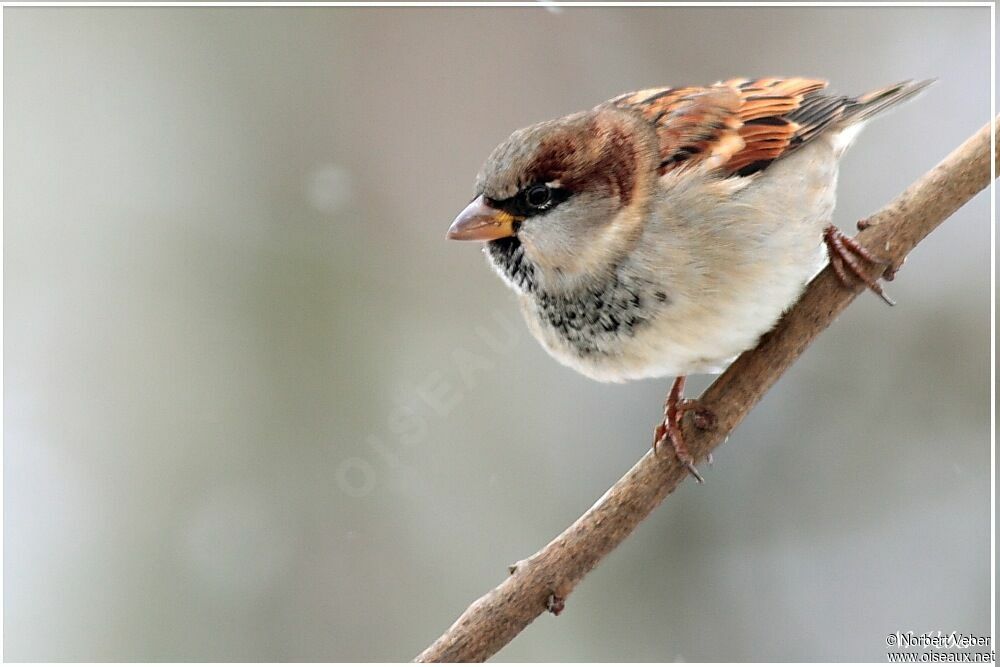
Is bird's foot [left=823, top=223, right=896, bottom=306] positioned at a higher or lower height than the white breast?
lower

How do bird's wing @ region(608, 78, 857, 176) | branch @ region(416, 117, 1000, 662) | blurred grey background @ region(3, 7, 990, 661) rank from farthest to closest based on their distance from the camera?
blurred grey background @ region(3, 7, 990, 661), bird's wing @ region(608, 78, 857, 176), branch @ region(416, 117, 1000, 662)

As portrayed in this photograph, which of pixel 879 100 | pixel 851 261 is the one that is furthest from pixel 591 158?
pixel 879 100

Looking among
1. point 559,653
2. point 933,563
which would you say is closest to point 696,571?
point 559,653

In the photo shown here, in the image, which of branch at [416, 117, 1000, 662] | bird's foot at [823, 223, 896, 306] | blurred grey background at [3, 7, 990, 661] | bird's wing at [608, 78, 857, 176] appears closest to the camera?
branch at [416, 117, 1000, 662]

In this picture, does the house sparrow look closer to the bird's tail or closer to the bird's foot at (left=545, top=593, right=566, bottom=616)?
the bird's tail

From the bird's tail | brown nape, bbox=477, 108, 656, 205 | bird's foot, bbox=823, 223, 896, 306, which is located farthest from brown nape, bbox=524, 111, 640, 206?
the bird's tail

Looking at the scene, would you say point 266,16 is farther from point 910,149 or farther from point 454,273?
point 910,149

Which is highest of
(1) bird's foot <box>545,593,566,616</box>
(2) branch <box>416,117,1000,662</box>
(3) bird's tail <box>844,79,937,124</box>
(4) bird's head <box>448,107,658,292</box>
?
(4) bird's head <box>448,107,658,292</box>
